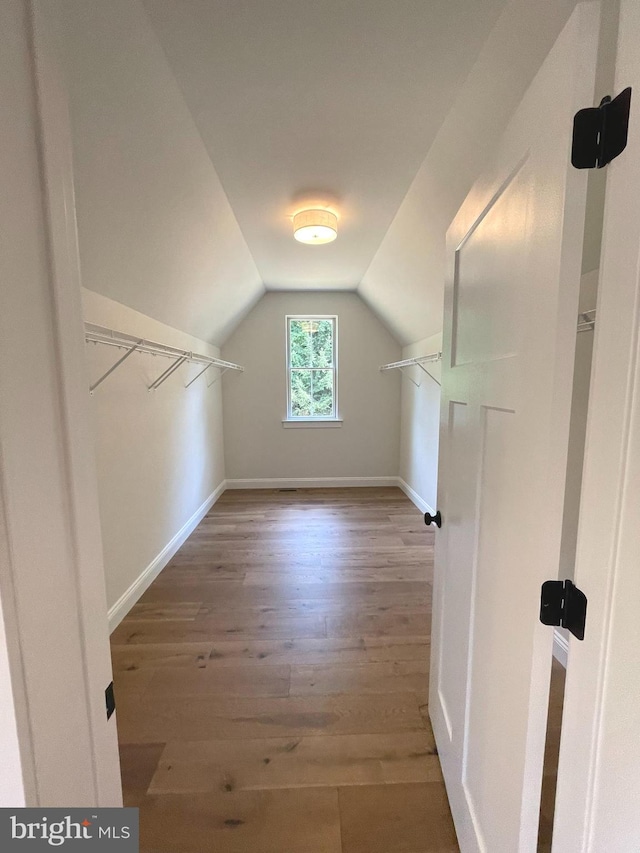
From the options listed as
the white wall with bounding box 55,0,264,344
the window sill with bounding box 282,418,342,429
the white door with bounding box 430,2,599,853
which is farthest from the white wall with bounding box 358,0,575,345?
the window sill with bounding box 282,418,342,429

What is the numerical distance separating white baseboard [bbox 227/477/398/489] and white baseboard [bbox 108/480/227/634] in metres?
0.98

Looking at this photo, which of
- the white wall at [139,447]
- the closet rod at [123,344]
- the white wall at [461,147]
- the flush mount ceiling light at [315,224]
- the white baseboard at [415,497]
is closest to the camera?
the white wall at [461,147]

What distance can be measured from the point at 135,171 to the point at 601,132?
1.67 m

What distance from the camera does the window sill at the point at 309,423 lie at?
16.1 feet

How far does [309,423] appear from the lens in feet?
16.1

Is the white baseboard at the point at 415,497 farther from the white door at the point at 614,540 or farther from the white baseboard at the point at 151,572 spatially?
the white door at the point at 614,540

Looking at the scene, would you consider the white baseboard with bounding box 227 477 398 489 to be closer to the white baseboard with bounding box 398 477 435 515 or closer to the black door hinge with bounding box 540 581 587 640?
the white baseboard with bounding box 398 477 435 515

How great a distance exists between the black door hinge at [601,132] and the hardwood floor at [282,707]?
1.73 metres

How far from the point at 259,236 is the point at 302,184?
854 mm

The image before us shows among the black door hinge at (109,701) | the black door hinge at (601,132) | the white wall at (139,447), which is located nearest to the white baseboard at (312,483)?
the white wall at (139,447)

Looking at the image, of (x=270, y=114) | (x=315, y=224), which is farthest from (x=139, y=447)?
(x=270, y=114)

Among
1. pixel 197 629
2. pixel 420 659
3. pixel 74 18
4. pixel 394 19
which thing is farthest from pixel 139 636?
pixel 394 19

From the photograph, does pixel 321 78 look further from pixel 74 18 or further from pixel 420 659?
pixel 420 659

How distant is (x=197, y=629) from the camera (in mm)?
2086
